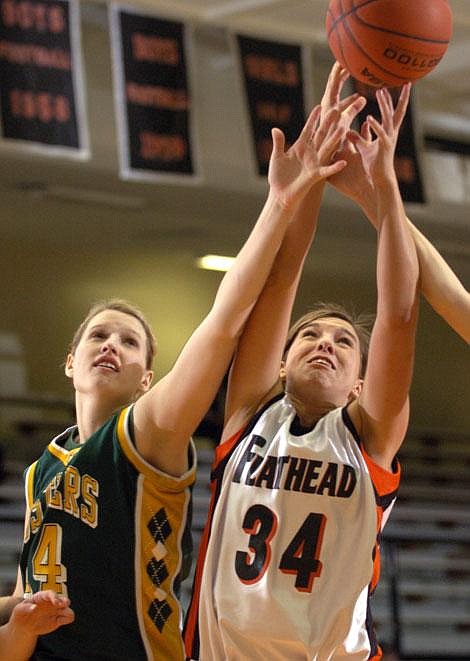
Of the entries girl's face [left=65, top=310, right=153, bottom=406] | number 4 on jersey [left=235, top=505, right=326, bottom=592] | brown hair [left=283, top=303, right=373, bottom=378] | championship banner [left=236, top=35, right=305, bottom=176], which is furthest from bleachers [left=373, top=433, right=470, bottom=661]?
number 4 on jersey [left=235, top=505, right=326, bottom=592]

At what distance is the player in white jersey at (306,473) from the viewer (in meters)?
3.06

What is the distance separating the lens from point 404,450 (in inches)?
536

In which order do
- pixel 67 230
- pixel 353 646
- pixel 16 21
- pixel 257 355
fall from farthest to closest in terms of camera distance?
pixel 67 230, pixel 16 21, pixel 257 355, pixel 353 646

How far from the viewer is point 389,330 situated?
10.7 ft

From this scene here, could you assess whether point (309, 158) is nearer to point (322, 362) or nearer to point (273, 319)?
point (273, 319)

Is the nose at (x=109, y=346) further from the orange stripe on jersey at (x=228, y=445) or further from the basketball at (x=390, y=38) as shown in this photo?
the basketball at (x=390, y=38)

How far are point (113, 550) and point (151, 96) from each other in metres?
4.61

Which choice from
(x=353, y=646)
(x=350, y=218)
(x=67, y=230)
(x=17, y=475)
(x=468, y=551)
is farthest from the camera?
(x=468, y=551)

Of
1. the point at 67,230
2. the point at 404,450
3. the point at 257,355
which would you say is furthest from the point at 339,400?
the point at 404,450

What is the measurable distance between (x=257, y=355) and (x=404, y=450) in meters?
10.5

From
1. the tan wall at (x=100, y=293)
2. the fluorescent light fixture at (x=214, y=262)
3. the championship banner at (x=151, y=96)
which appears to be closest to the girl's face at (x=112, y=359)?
the championship banner at (x=151, y=96)

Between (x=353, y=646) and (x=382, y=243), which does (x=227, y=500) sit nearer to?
(x=353, y=646)

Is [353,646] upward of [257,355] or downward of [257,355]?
downward

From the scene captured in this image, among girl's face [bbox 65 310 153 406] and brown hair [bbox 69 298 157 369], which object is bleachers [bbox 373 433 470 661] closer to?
brown hair [bbox 69 298 157 369]
